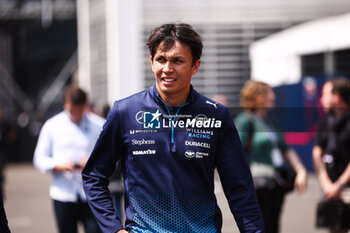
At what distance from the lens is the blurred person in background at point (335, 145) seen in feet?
19.2

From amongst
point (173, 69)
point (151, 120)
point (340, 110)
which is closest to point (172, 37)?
point (173, 69)

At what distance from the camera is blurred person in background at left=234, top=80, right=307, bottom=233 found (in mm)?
5703

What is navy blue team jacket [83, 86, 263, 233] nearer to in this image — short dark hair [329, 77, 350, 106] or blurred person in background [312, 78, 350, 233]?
blurred person in background [312, 78, 350, 233]

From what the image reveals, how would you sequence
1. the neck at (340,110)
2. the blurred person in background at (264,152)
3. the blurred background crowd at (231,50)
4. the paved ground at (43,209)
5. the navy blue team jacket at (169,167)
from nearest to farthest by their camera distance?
the navy blue team jacket at (169,167) < the blurred person in background at (264,152) < the neck at (340,110) < the paved ground at (43,209) < the blurred background crowd at (231,50)

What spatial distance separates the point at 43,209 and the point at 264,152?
7131 mm

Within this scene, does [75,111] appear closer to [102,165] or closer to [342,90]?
[342,90]

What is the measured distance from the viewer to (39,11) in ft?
92.1

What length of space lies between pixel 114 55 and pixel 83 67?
3830 millimetres

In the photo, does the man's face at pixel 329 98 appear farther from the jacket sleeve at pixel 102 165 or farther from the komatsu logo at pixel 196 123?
the jacket sleeve at pixel 102 165

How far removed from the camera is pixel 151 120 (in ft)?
9.95

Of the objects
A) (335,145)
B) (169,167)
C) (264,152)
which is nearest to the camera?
(169,167)

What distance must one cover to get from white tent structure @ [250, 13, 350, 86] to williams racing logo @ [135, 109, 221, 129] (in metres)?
13.8

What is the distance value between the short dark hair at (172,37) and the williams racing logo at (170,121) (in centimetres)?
30

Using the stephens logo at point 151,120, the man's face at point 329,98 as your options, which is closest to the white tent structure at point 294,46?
the man's face at point 329,98
